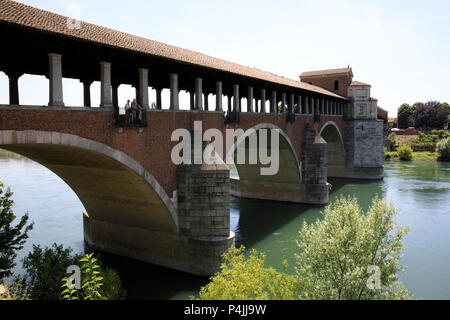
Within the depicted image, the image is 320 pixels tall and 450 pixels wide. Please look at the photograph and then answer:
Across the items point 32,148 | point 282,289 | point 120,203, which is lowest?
point 282,289

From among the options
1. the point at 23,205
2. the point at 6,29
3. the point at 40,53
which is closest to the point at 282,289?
the point at 6,29

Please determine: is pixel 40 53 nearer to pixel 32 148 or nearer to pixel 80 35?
pixel 80 35

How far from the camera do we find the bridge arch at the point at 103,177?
981cm

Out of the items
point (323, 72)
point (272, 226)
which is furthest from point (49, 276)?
point (323, 72)

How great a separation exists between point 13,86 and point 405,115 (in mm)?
95517

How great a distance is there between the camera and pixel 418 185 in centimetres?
3447

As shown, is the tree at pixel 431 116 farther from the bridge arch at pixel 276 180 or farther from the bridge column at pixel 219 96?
the bridge column at pixel 219 96

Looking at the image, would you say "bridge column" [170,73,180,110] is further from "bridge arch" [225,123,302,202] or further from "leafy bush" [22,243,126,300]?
"bridge arch" [225,123,302,202]

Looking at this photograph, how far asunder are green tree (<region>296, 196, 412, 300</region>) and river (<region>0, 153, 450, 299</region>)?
3.94 m

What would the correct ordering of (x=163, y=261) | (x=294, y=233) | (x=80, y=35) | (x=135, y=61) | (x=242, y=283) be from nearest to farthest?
1. (x=242, y=283)
2. (x=80, y=35)
3. (x=135, y=61)
4. (x=163, y=261)
5. (x=294, y=233)

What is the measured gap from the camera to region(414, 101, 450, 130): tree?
3145 inches

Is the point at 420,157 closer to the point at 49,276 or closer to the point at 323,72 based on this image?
the point at 323,72

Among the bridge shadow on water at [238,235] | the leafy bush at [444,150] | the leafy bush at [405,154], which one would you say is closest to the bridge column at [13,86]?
the bridge shadow on water at [238,235]

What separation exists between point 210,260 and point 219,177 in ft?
10.7
